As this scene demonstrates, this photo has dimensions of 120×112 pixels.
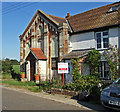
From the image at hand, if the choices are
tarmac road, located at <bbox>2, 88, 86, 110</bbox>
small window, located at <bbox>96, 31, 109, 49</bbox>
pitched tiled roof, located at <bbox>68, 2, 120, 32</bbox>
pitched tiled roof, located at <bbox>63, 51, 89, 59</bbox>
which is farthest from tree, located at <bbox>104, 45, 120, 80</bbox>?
tarmac road, located at <bbox>2, 88, 86, 110</bbox>

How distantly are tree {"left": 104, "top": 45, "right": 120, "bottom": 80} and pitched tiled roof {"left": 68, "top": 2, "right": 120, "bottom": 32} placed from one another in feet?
7.76

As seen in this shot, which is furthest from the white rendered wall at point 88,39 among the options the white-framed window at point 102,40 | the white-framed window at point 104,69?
the white-framed window at point 104,69

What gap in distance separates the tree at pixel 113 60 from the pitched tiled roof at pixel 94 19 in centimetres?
236

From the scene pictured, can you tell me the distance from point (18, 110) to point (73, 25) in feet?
42.3

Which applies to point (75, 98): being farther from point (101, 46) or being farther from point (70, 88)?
point (101, 46)

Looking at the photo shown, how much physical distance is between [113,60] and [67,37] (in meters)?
5.71

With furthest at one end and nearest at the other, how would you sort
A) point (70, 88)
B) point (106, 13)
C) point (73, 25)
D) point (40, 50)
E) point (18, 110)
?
point (40, 50), point (73, 25), point (106, 13), point (70, 88), point (18, 110)

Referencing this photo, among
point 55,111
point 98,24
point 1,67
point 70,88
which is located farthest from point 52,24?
point 1,67

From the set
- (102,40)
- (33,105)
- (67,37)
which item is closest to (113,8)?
(102,40)

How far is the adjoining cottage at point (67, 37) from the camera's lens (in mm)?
15094

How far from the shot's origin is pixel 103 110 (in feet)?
25.8

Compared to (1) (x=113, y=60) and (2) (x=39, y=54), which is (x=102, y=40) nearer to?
(1) (x=113, y=60)

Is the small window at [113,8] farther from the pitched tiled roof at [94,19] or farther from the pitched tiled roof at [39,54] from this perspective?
the pitched tiled roof at [39,54]

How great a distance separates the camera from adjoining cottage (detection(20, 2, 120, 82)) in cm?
1509
